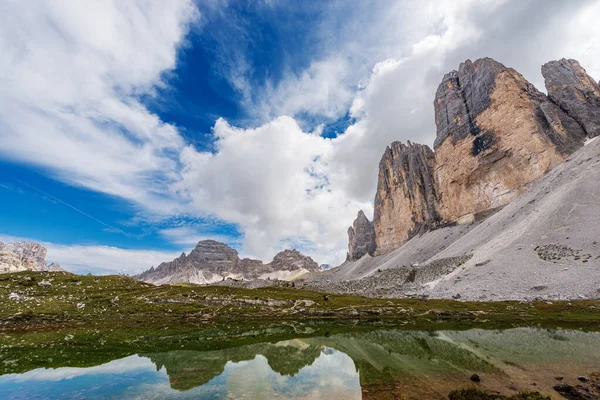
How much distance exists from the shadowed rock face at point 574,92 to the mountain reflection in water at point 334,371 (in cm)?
14618

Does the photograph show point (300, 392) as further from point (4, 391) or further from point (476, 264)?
point (476, 264)

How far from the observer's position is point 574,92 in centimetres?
13450

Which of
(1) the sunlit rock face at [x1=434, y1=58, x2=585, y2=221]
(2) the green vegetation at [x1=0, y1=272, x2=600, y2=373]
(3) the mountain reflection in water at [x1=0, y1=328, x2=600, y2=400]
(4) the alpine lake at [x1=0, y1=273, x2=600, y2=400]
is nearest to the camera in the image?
(3) the mountain reflection in water at [x1=0, y1=328, x2=600, y2=400]

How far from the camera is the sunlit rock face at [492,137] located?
12244 cm

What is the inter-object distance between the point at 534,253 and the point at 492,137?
9292cm

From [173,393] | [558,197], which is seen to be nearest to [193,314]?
[173,393]

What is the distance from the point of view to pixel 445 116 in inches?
6865

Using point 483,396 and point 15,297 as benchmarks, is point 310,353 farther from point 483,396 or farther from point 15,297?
point 15,297

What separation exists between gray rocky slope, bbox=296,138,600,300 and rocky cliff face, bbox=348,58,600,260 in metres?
15.0

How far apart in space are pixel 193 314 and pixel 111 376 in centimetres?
3607

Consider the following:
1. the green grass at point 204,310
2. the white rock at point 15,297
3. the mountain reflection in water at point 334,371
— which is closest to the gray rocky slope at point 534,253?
the green grass at point 204,310

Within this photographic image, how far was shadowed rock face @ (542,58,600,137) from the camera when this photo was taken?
12622cm

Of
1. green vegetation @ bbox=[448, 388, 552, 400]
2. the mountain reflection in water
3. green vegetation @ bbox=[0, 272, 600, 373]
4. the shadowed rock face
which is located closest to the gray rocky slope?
green vegetation @ bbox=[0, 272, 600, 373]

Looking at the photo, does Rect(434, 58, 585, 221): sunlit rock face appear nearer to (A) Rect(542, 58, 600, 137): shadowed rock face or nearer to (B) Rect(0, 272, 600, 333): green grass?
(A) Rect(542, 58, 600, 137): shadowed rock face
